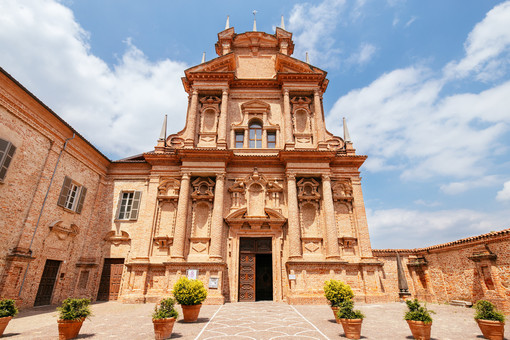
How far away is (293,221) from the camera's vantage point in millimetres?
15547

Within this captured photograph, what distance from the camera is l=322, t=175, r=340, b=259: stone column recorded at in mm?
14969

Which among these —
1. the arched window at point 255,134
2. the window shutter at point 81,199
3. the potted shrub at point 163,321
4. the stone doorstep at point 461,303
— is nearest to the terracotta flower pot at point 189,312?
the potted shrub at point 163,321

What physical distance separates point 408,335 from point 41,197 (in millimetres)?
15476

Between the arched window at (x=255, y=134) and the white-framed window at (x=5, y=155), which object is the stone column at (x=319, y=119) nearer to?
the arched window at (x=255, y=134)

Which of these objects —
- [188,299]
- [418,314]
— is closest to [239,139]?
[188,299]

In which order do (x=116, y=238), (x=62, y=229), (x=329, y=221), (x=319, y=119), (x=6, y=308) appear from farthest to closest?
(x=319, y=119) → (x=116, y=238) → (x=329, y=221) → (x=62, y=229) → (x=6, y=308)

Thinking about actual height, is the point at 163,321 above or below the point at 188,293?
below

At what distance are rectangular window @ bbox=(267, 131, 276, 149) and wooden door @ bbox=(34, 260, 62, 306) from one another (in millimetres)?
14030

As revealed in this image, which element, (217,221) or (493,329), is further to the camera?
(217,221)

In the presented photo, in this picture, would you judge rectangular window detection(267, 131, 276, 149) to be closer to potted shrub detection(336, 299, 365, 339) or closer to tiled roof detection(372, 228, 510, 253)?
tiled roof detection(372, 228, 510, 253)

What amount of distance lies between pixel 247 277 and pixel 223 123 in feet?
32.7

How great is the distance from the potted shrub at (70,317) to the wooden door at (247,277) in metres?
9.41

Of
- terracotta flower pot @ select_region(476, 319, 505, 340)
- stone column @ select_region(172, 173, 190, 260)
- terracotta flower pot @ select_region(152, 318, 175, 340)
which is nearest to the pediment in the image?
stone column @ select_region(172, 173, 190, 260)

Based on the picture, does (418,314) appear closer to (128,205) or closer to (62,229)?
(62,229)
